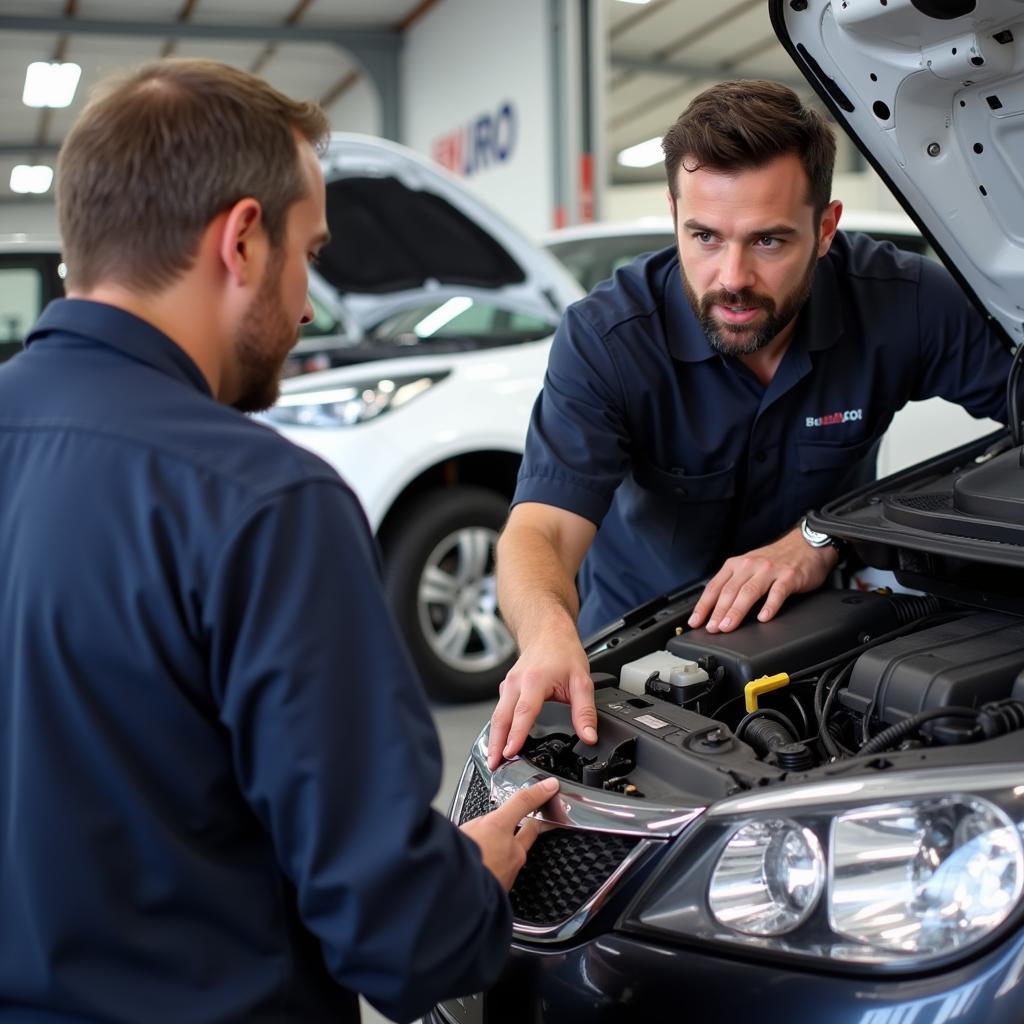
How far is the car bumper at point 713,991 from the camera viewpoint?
1007mm

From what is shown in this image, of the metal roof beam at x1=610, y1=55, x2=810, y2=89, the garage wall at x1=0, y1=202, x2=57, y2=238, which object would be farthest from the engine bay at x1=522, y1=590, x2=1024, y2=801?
the garage wall at x1=0, y1=202, x2=57, y2=238

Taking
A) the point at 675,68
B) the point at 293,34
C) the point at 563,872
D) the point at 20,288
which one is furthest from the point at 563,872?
the point at 675,68

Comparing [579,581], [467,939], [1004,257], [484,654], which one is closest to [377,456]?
[484,654]

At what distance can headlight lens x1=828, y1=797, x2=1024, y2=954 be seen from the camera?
104cm

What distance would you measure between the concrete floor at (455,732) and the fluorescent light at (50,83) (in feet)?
31.6

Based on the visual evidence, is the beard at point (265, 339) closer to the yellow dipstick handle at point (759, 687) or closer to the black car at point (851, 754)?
the black car at point (851, 754)

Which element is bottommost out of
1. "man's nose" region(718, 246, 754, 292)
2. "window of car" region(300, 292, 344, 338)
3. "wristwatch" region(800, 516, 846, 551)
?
"wristwatch" region(800, 516, 846, 551)

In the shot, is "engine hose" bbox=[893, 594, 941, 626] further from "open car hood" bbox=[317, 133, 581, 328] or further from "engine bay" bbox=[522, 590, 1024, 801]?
"open car hood" bbox=[317, 133, 581, 328]

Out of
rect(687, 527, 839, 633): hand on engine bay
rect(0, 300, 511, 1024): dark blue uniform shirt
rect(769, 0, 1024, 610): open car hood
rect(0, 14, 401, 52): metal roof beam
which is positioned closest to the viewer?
rect(0, 300, 511, 1024): dark blue uniform shirt

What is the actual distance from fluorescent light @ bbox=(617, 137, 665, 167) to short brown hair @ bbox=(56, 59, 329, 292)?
15680mm

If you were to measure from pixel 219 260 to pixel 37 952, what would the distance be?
0.52 meters

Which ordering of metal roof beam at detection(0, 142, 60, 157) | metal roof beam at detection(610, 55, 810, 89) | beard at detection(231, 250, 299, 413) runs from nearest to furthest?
beard at detection(231, 250, 299, 413)
metal roof beam at detection(610, 55, 810, 89)
metal roof beam at detection(0, 142, 60, 157)

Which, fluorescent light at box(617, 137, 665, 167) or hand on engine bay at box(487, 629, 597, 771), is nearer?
hand on engine bay at box(487, 629, 597, 771)

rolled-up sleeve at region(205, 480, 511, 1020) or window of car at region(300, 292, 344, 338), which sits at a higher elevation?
window of car at region(300, 292, 344, 338)
